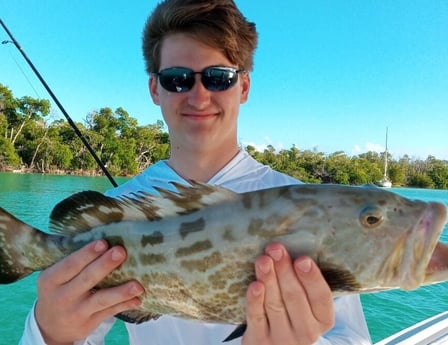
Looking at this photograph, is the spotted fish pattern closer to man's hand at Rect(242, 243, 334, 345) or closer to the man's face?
man's hand at Rect(242, 243, 334, 345)

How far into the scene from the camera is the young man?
4.53 feet

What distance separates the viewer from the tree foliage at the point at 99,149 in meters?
53.5

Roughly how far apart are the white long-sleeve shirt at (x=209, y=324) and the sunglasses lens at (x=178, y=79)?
19.8 inches

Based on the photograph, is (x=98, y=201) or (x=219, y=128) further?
(x=219, y=128)

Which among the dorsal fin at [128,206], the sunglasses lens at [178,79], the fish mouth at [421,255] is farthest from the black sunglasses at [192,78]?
the fish mouth at [421,255]

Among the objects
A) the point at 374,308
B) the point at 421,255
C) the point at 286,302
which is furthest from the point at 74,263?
the point at 374,308

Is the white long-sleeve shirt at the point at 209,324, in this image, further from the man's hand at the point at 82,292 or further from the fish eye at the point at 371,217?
the fish eye at the point at 371,217

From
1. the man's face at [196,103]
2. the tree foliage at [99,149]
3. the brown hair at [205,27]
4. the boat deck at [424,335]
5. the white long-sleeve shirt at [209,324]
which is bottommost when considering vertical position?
the boat deck at [424,335]

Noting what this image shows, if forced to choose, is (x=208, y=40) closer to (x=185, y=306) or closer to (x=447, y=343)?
(x=185, y=306)

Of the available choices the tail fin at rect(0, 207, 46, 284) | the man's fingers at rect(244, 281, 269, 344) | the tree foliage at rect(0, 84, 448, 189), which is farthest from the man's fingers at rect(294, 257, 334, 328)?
the tree foliage at rect(0, 84, 448, 189)

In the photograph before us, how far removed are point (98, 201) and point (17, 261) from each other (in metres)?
0.47

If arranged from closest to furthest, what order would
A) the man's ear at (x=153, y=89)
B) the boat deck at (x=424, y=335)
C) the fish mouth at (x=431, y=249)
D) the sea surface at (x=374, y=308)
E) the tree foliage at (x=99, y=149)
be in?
the fish mouth at (x=431, y=249)
the man's ear at (x=153, y=89)
the boat deck at (x=424, y=335)
the sea surface at (x=374, y=308)
the tree foliage at (x=99, y=149)

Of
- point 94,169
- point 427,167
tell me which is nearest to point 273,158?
point 94,169

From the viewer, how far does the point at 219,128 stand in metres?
2.26
